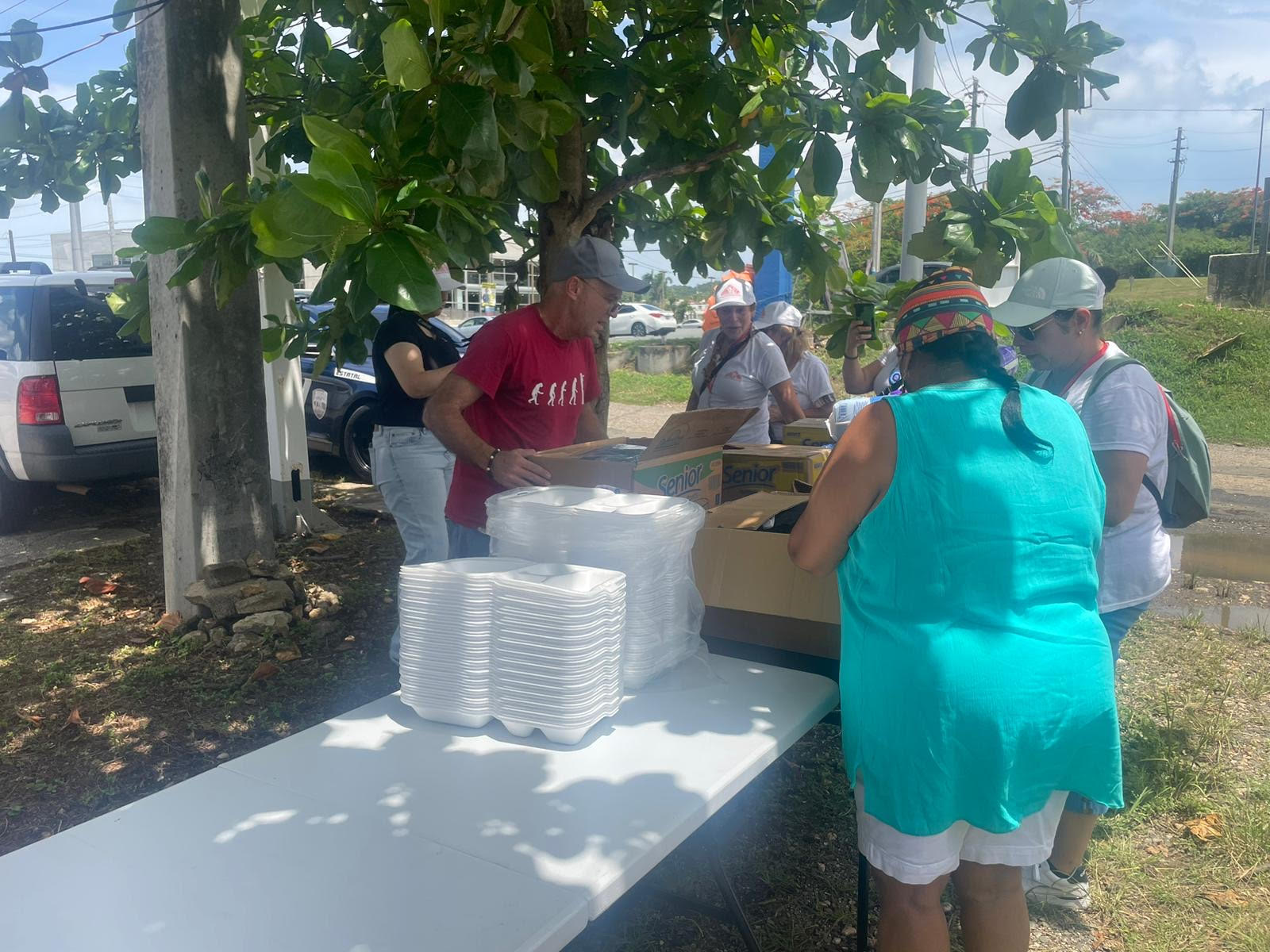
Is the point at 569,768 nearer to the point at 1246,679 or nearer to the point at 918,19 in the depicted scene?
the point at 918,19

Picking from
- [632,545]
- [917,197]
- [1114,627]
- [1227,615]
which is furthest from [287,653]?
[1227,615]

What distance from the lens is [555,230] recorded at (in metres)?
3.63

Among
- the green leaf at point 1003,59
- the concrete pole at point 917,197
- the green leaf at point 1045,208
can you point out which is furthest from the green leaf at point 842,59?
the concrete pole at point 917,197

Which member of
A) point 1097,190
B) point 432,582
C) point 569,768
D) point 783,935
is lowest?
point 783,935

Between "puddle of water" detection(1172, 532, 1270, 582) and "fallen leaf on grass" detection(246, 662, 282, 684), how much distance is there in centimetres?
556

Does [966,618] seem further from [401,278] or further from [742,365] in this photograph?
[742,365]

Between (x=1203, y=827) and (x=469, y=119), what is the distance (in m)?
3.28

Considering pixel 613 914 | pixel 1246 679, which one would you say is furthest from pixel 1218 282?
pixel 613 914

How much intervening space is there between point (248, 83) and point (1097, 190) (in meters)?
38.5

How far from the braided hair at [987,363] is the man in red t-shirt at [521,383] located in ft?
4.32

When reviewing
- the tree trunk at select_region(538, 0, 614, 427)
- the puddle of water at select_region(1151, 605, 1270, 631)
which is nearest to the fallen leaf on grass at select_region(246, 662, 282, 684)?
the tree trunk at select_region(538, 0, 614, 427)

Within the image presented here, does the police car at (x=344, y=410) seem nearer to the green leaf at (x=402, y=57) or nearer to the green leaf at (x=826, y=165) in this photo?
the green leaf at (x=826, y=165)

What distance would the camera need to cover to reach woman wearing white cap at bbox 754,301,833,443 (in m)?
5.32

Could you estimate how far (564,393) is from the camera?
3.15 meters
